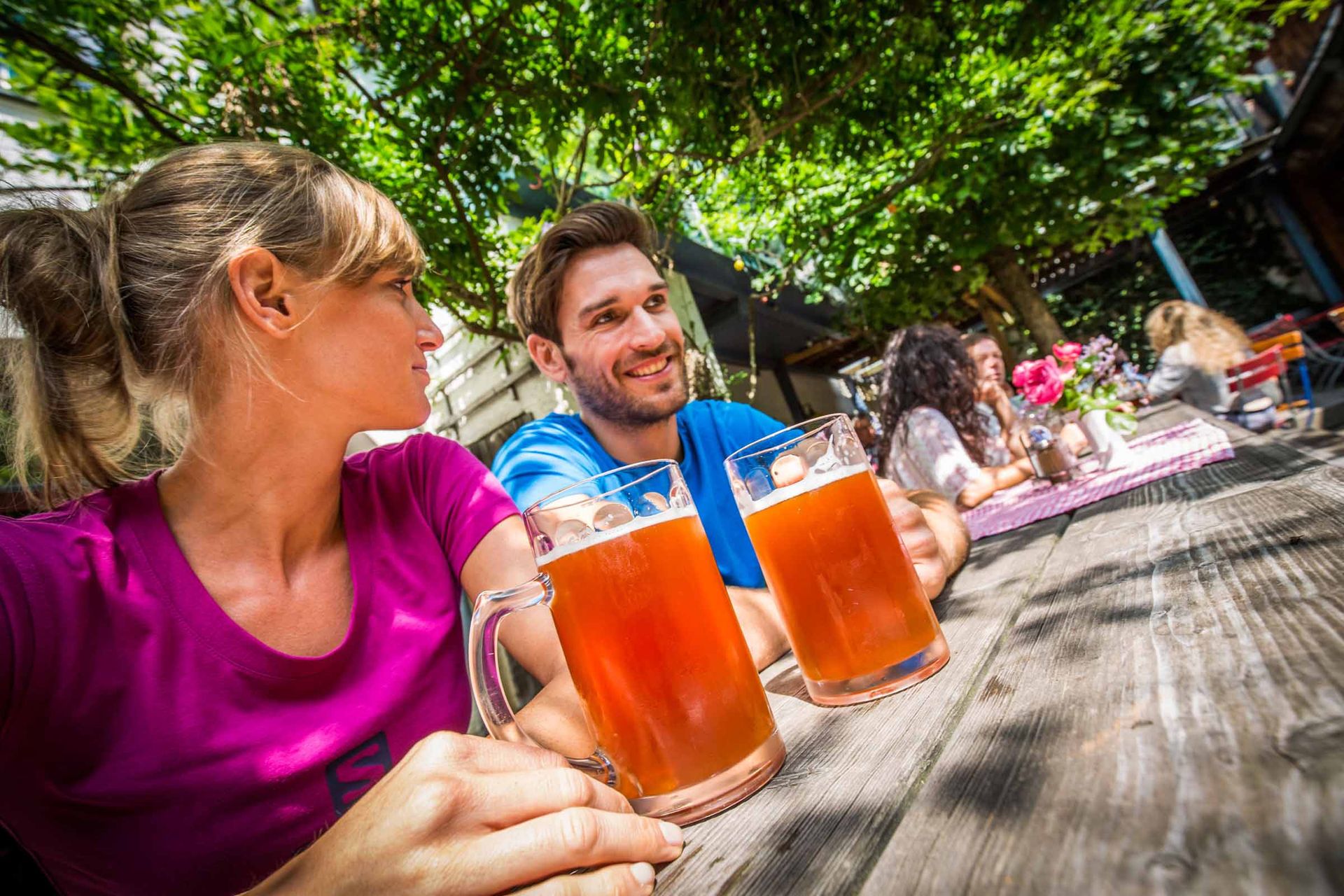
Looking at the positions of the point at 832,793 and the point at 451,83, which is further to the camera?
the point at 451,83

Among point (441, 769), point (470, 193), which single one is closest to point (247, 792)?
point (441, 769)

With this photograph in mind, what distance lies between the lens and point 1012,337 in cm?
872

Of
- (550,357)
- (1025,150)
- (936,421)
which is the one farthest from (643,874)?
(1025,150)

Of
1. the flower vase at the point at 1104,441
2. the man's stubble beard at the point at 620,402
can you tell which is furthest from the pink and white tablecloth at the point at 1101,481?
the man's stubble beard at the point at 620,402

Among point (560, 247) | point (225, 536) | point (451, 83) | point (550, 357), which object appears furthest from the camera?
point (451, 83)

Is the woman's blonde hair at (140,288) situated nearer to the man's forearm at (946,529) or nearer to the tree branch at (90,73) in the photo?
the man's forearm at (946,529)

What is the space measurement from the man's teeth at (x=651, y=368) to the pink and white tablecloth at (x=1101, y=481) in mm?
1233

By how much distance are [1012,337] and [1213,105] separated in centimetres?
304

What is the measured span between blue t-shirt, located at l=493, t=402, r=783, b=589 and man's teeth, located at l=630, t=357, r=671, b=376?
0.28 metres

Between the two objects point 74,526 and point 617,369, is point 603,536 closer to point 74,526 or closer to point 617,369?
point 74,526

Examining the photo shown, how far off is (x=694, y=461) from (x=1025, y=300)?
727cm

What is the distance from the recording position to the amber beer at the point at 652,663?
2.41 ft

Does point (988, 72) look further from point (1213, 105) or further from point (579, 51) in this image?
point (579, 51)

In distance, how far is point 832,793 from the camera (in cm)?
64
